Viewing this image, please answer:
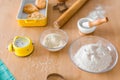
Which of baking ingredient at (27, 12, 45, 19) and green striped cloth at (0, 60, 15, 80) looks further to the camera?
baking ingredient at (27, 12, 45, 19)

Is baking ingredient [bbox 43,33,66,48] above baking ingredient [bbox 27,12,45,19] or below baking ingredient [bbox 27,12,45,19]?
below

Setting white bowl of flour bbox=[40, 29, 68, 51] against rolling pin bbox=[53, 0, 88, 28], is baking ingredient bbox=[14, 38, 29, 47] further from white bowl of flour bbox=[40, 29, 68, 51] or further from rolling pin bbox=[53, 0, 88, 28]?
rolling pin bbox=[53, 0, 88, 28]

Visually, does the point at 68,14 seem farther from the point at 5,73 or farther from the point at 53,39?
the point at 5,73

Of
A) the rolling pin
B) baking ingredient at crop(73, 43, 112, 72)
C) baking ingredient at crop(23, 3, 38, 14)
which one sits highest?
baking ingredient at crop(23, 3, 38, 14)

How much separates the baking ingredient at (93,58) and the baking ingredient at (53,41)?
85mm

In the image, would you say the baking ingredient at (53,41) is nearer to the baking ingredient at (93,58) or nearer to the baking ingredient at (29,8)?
the baking ingredient at (93,58)

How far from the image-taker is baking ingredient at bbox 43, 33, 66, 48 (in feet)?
2.59

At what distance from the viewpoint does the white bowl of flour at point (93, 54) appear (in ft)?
2.32

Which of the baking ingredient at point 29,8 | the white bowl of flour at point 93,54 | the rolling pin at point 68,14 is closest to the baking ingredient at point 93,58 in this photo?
the white bowl of flour at point 93,54

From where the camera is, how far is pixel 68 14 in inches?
36.0

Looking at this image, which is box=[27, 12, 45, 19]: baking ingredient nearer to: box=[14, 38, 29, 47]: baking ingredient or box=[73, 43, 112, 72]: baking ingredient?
box=[14, 38, 29, 47]: baking ingredient

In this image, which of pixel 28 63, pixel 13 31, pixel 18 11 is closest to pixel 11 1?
pixel 18 11

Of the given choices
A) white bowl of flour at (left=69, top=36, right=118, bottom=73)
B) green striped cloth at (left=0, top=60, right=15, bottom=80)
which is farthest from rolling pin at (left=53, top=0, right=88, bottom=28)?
green striped cloth at (left=0, top=60, right=15, bottom=80)

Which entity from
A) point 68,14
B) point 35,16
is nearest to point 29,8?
point 35,16
